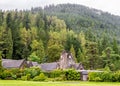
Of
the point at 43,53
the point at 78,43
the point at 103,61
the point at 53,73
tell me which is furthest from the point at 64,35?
the point at 53,73

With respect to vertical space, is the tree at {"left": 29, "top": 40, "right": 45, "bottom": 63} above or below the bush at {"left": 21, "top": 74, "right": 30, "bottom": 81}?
above

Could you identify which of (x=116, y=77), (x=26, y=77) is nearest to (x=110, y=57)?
(x=116, y=77)

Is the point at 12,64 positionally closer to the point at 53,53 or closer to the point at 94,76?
the point at 94,76

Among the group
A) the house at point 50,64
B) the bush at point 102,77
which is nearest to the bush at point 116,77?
the bush at point 102,77

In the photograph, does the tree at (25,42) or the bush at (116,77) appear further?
the tree at (25,42)

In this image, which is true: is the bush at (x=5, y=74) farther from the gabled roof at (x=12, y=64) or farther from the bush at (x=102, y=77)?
the gabled roof at (x=12, y=64)

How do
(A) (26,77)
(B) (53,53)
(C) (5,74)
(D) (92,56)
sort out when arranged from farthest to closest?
(B) (53,53)
(D) (92,56)
(C) (5,74)
(A) (26,77)

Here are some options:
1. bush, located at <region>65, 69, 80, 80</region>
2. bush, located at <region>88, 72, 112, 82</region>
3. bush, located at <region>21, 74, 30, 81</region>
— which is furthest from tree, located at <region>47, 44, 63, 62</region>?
bush, located at <region>21, 74, 30, 81</region>

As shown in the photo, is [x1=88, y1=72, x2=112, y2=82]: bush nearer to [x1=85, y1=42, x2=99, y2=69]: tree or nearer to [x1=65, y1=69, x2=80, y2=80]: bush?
[x1=65, y1=69, x2=80, y2=80]: bush

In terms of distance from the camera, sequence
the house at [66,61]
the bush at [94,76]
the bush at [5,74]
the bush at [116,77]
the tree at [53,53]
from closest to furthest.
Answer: the bush at [116,77] < the bush at [94,76] < the bush at [5,74] < the house at [66,61] < the tree at [53,53]

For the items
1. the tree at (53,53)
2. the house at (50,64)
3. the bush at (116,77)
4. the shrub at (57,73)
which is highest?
the tree at (53,53)

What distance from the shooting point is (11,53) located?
106062 millimetres

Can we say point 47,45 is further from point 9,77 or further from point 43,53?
point 9,77

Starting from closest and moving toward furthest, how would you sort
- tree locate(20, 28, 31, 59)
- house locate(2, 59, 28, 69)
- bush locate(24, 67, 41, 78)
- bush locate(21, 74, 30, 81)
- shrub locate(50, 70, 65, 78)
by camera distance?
bush locate(21, 74, 30, 81) < bush locate(24, 67, 41, 78) < shrub locate(50, 70, 65, 78) < house locate(2, 59, 28, 69) < tree locate(20, 28, 31, 59)
